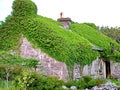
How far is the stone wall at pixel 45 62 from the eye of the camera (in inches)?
951

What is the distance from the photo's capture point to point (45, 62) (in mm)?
24797

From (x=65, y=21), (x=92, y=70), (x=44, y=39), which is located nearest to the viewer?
(x=44, y=39)

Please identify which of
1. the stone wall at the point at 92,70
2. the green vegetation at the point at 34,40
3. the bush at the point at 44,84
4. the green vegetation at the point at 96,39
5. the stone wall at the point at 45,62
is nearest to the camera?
the bush at the point at 44,84

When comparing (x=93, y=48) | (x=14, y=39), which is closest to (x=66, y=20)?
(x=93, y=48)

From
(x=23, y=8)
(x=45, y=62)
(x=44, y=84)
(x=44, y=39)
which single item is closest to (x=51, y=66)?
(x=45, y=62)

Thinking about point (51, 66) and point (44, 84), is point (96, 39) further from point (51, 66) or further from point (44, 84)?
point (44, 84)

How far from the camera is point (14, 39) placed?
87.4 feet

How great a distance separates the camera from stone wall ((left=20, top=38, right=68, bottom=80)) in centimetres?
2416

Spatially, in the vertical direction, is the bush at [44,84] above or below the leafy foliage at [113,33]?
below

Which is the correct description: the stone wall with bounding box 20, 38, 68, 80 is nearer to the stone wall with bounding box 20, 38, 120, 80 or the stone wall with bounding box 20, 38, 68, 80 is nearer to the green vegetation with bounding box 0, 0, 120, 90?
the stone wall with bounding box 20, 38, 120, 80

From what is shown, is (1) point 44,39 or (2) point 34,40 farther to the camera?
(2) point 34,40

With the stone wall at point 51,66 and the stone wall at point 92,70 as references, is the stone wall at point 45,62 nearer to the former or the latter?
the stone wall at point 51,66

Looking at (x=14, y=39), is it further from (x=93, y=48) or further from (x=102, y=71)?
(x=102, y=71)

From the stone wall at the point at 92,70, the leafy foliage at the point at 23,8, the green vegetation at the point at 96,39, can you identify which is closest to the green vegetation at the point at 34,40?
the leafy foliage at the point at 23,8
